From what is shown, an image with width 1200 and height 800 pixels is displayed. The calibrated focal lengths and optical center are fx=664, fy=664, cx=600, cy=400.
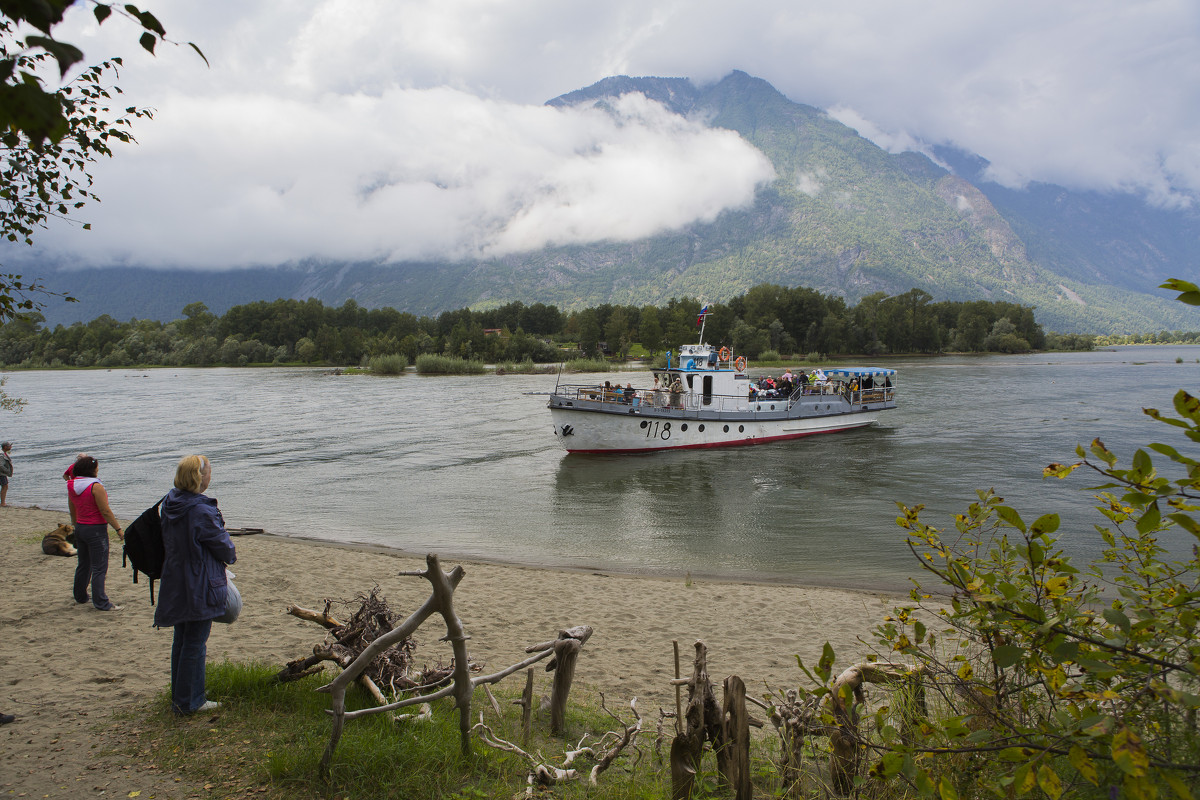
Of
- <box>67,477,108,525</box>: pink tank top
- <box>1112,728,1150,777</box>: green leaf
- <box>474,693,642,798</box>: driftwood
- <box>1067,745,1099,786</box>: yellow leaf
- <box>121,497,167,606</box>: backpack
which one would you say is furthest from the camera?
<box>67,477,108,525</box>: pink tank top

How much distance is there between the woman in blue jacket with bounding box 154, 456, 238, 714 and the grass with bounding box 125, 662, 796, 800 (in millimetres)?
305

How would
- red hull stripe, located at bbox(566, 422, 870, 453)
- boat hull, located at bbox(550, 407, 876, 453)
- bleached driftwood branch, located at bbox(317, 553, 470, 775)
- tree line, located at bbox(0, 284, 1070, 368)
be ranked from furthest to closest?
tree line, located at bbox(0, 284, 1070, 368), red hull stripe, located at bbox(566, 422, 870, 453), boat hull, located at bbox(550, 407, 876, 453), bleached driftwood branch, located at bbox(317, 553, 470, 775)

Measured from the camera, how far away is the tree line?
119 m

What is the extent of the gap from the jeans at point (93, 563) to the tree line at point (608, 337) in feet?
339

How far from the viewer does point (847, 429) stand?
36250mm

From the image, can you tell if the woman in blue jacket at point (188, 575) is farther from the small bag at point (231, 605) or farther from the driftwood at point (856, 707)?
the driftwood at point (856, 707)

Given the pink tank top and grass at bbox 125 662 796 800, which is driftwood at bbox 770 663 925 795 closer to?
grass at bbox 125 662 796 800

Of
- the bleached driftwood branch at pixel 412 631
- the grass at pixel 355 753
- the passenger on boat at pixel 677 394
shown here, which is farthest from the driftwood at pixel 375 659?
the passenger on boat at pixel 677 394

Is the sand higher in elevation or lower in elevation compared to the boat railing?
lower

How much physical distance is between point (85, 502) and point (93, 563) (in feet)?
4.24

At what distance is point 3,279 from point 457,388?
63.4m

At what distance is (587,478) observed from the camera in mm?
25531

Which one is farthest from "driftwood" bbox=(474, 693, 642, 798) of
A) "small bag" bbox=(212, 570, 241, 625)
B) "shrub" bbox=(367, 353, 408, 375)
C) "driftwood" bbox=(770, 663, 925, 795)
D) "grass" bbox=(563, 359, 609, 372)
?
"shrub" bbox=(367, 353, 408, 375)

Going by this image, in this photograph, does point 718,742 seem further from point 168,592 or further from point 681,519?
point 681,519
